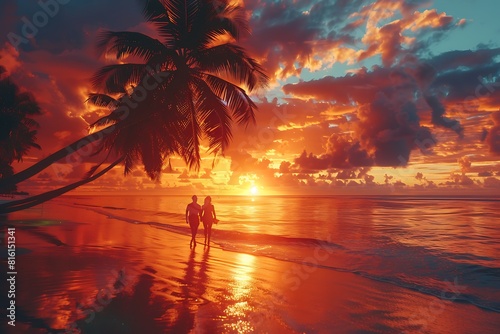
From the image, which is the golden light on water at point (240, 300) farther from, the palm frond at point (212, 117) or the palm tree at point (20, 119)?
the palm tree at point (20, 119)

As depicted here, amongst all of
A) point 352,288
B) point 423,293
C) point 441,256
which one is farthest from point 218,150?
point 441,256

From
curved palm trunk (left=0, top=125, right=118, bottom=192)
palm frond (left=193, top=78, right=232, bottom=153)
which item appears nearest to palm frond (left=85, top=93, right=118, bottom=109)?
palm frond (left=193, top=78, right=232, bottom=153)

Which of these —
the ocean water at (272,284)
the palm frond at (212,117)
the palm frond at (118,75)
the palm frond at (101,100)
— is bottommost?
the ocean water at (272,284)

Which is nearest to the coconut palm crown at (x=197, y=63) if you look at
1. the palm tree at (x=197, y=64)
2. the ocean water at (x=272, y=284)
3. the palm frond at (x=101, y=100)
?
the palm tree at (x=197, y=64)

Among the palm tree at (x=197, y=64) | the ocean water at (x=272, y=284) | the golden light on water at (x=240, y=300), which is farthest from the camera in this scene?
the palm tree at (x=197, y=64)

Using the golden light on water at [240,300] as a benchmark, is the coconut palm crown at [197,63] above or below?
above

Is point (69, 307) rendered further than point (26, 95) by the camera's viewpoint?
No

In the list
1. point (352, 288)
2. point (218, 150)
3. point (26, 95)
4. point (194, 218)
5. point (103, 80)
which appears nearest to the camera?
point (352, 288)

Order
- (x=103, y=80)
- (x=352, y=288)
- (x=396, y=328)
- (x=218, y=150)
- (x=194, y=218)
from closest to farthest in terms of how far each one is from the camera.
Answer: (x=396, y=328) < (x=352, y=288) < (x=103, y=80) < (x=218, y=150) < (x=194, y=218)

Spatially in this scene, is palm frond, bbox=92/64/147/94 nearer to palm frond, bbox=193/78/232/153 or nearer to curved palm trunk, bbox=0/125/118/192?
palm frond, bbox=193/78/232/153

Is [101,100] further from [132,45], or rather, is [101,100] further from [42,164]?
[42,164]

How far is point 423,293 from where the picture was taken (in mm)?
9930

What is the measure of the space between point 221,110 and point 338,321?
A: 7975 millimetres

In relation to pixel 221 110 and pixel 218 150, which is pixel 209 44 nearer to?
pixel 221 110
